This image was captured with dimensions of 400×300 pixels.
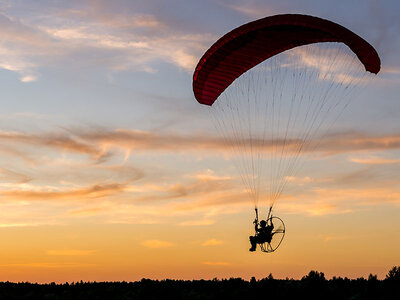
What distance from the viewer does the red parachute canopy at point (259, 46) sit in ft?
96.1

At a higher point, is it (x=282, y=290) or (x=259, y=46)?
(x=259, y=46)

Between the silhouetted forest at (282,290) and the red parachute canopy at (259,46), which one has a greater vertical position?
the red parachute canopy at (259,46)

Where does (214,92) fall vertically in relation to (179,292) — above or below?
above

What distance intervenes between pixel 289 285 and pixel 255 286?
2.31m

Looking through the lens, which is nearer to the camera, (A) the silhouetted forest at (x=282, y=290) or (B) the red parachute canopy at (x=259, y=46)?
(B) the red parachute canopy at (x=259, y=46)

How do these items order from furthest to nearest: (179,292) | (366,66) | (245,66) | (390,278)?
(179,292) → (390,278) → (245,66) → (366,66)

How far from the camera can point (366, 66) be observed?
101ft

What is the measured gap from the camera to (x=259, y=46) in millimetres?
32500

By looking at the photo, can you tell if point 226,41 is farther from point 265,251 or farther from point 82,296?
point 82,296

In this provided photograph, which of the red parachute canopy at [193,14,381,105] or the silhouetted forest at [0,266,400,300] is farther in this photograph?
the silhouetted forest at [0,266,400,300]

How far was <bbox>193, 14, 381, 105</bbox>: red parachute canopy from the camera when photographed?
96.1ft

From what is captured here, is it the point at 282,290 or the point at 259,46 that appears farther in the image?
the point at 282,290

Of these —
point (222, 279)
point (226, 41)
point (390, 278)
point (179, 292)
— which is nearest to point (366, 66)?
point (226, 41)

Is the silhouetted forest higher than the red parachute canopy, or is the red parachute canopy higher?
the red parachute canopy
